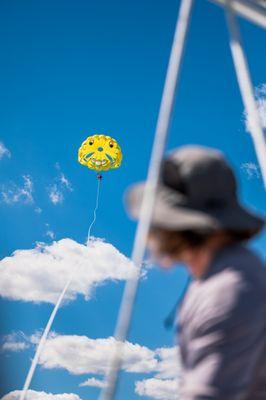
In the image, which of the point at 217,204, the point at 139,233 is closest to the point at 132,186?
the point at 139,233

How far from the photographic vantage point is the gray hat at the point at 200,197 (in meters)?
1.66

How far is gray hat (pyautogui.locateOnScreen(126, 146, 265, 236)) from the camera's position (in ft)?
5.45

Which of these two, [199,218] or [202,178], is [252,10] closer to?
[202,178]

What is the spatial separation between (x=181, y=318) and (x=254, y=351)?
24cm

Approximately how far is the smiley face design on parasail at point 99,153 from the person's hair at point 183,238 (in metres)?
21.1

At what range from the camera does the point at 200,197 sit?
5.57ft

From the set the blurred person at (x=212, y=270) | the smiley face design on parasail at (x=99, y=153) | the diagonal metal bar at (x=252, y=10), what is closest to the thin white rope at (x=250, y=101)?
the diagonal metal bar at (x=252, y=10)

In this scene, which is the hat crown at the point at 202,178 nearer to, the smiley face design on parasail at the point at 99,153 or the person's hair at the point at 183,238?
the person's hair at the point at 183,238

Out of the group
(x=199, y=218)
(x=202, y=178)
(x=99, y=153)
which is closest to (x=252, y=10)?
(x=202, y=178)

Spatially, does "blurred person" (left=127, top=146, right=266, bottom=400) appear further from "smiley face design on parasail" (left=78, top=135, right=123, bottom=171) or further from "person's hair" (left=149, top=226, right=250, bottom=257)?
"smiley face design on parasail" (left=78, top=135, right=123, bottom=171)

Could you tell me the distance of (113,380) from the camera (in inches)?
72.9

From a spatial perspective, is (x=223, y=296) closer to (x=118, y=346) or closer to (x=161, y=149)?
(x=118, y=346)

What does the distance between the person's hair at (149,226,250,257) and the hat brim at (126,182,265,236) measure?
3cm

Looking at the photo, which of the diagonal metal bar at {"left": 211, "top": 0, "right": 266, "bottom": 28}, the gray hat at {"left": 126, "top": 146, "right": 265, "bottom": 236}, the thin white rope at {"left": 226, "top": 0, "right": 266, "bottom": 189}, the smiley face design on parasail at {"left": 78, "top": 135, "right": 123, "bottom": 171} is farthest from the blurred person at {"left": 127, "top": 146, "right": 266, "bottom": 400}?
the smiley face design on parasail at {"left": 78, "top": 135, "right": 123, "bottom": 171}
